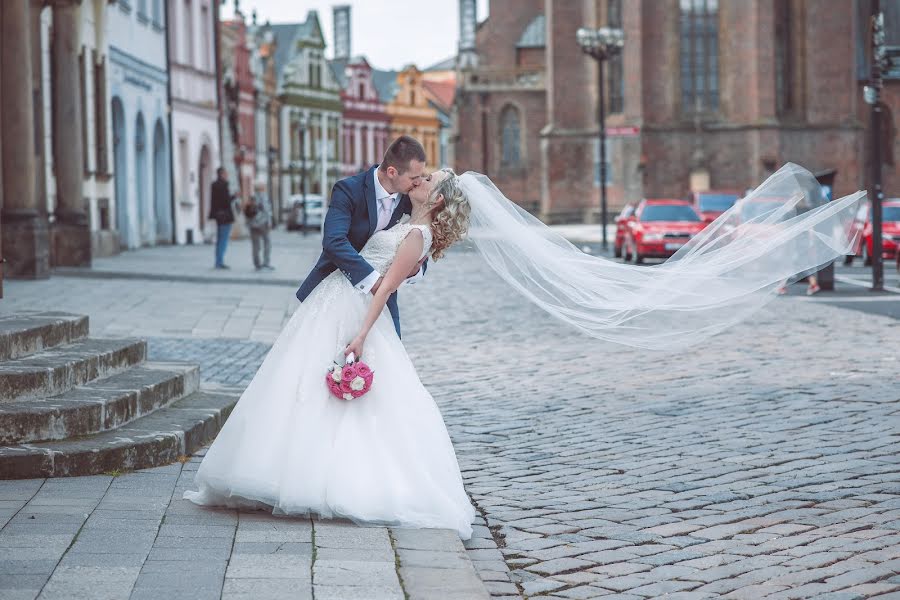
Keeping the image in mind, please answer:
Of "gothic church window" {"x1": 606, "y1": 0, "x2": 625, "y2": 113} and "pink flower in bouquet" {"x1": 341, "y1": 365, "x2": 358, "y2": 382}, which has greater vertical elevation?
"gothic church window" {"x1": 606, "y1": 0, "x2": 625, "y2": 113}

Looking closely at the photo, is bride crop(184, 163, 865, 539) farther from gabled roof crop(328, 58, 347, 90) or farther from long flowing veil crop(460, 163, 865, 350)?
gabled roof crop(328, 58, 347, 90)

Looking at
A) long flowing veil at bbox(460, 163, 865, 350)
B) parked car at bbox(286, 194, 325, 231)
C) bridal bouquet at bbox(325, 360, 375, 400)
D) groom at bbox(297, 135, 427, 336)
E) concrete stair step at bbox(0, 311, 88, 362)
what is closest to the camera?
bridal bouquet at bbox(325, 360, 375, 400)

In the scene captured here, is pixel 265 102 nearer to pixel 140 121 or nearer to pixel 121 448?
pixel 140 121

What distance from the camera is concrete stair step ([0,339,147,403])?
317 inches

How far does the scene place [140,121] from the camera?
36.8 metres

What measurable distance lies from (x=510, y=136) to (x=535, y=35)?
23.7 feet

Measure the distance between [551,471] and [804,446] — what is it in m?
1.62

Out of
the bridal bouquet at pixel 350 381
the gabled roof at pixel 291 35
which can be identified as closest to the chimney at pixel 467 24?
the gabled roof at pixel 291 35

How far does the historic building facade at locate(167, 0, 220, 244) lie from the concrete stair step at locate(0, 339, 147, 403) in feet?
103

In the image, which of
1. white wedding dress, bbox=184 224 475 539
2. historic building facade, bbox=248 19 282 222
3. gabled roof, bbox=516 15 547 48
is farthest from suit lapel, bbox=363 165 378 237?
historic building facade, bbox=248 19 282 222

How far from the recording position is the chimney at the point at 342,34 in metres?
127

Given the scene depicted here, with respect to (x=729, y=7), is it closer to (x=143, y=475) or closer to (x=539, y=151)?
(x=539, y=151)

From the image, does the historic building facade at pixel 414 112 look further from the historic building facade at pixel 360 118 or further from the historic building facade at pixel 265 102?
the historic building facade at pixel 265 102

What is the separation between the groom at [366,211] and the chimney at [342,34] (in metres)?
120
